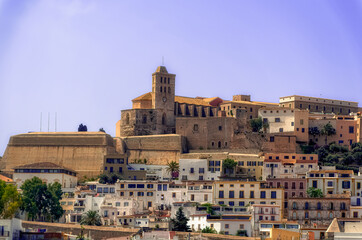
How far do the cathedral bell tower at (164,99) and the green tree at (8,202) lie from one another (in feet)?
102

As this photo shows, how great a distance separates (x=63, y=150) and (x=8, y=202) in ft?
89.1

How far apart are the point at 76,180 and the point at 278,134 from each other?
66.6 ft

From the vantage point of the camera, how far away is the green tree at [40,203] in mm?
77625

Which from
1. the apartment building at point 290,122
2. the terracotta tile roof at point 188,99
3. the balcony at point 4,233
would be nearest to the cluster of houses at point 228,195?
the apartment building at point 290,122

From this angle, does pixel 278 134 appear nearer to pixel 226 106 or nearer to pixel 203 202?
pixel 226 106

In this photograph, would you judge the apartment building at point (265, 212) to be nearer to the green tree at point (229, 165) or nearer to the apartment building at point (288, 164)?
the apartment building at point (288, 164)

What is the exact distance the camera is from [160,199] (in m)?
81.1

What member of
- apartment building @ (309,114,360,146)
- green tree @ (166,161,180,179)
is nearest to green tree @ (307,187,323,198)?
green tree @ (166,161,180,179)

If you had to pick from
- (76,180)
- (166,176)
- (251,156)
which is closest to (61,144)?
(76,180)

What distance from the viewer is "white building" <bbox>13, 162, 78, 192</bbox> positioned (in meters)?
87.4

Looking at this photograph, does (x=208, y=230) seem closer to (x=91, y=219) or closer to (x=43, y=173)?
(x=91, y=219)

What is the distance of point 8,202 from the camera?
69.9 meters

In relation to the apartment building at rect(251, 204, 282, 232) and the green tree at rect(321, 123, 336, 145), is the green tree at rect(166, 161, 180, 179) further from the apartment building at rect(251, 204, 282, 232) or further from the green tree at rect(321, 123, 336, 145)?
the apartment building at rect(251, 204, 282, 232)

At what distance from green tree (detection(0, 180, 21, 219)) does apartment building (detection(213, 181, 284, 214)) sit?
1700cm
